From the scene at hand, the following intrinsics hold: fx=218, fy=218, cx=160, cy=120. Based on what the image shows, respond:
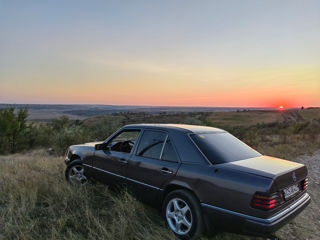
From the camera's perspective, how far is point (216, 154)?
3021mm

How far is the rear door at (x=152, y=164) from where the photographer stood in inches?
127

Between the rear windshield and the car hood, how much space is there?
141 mm

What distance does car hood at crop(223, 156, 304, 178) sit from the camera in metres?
2.58

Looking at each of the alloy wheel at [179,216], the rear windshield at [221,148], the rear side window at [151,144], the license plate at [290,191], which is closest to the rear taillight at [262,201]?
the license plate at [290,191]

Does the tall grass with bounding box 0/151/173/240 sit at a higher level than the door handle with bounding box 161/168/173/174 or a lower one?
lower

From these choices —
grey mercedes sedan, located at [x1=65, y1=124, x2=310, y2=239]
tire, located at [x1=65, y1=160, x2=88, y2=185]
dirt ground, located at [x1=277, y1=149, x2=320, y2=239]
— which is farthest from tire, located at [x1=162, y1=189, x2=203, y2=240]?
tire, located at [x1=65, y1=160, x2=88, y2=185]

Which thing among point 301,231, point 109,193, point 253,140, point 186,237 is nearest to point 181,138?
point 186,237

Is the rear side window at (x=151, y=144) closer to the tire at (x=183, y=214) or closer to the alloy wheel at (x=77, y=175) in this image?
the tire at (x=183, y=214)

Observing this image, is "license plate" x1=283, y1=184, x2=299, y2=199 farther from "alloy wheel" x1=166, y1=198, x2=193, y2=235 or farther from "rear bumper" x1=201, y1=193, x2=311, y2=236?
"alloy wheel" x1=166, y1=198, x2=193, y2=235

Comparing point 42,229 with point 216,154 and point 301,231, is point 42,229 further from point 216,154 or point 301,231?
point 301,231

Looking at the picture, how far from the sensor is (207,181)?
9.00ft

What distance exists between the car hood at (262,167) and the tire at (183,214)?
0.66m

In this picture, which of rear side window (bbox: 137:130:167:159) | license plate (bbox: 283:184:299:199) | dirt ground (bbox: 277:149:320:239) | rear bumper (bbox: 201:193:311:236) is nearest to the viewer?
rear bumper (bbox: 201:193:311:236)

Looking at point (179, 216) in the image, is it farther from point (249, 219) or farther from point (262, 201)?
point (262, 201)
